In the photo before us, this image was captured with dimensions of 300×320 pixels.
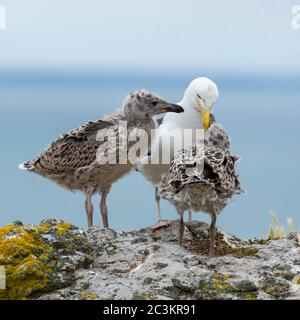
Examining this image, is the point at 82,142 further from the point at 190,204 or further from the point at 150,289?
the point at 150,289

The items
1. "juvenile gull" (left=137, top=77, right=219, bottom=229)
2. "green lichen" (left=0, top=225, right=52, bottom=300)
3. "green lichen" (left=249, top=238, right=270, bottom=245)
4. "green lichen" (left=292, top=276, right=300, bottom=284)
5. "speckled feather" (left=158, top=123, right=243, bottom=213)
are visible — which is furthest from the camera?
"juvenile gull" (left=137, top=77, right=219, bottom=229)

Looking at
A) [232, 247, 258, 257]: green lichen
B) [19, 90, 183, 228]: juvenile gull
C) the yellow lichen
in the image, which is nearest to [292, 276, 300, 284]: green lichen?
[232, 247, 258, 257]: green lichen

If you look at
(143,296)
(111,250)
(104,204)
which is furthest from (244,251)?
(104,204)

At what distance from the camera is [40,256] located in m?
8.34

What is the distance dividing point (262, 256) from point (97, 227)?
2100 mm

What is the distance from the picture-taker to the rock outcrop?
320 inches

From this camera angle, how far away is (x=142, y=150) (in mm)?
10672

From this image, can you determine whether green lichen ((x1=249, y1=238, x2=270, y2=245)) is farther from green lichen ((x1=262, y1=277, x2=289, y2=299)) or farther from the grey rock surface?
green lichen ((x1=262, y1=277, x2=289, y2=299))

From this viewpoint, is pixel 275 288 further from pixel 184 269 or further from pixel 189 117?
pixel 189 117

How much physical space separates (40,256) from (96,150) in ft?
9.40

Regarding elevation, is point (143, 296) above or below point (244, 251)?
below

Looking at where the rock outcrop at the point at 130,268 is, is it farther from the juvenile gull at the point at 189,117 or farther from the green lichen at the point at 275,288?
the juvenile gull at the point at 189,117

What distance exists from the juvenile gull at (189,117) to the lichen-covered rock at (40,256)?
286cm
